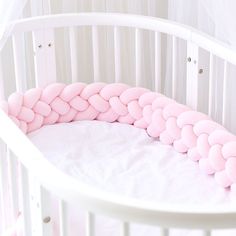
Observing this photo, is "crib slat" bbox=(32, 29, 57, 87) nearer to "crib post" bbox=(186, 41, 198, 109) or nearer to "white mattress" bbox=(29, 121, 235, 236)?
"white mattress" bbox=(29, 121, 235, 236)

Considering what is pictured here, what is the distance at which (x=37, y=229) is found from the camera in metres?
1.30

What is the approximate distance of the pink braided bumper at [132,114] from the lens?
1808 millimetres

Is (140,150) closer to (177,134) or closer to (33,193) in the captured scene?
(177,134)

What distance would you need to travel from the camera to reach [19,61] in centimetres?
209

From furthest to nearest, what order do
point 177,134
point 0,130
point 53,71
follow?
1. point 53,71
2. point 177,134
3. point 0,130

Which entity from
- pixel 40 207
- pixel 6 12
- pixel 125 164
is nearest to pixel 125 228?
pixel 40 207

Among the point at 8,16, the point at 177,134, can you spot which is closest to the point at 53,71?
the point at 8,16

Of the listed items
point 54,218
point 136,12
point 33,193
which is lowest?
point 54,218

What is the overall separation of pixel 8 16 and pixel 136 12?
24.2 inches

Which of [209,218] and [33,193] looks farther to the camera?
[33,193]

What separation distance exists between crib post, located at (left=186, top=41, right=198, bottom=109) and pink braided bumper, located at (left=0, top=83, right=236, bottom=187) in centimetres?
6

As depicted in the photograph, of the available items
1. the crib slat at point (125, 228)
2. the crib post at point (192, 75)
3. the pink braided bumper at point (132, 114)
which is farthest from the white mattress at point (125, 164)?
the crib slat at point (125, 228)

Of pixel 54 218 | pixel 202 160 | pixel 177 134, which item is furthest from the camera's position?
pixel 177 134

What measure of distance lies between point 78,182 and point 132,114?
1.05 meters
